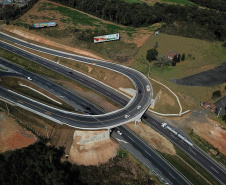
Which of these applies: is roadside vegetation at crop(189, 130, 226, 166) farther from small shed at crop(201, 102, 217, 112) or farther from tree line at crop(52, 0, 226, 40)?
tree line at crop(52, 0, 226, 40)

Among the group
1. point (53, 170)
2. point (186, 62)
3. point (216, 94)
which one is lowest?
point (53, 170)

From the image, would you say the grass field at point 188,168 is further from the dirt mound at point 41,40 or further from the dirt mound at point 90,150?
the dirt mound at point 41,40

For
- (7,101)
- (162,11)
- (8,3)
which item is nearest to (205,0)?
(162,11)

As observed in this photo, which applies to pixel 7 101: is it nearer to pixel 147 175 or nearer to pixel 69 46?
pixel 69 46

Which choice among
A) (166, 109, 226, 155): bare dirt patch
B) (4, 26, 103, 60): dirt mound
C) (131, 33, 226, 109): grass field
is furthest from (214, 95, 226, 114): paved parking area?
(4, 26, 103, 60): dirt mound

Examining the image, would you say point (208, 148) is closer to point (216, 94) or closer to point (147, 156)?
point (147, 156)

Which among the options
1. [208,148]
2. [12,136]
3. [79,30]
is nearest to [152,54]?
[79,30]
